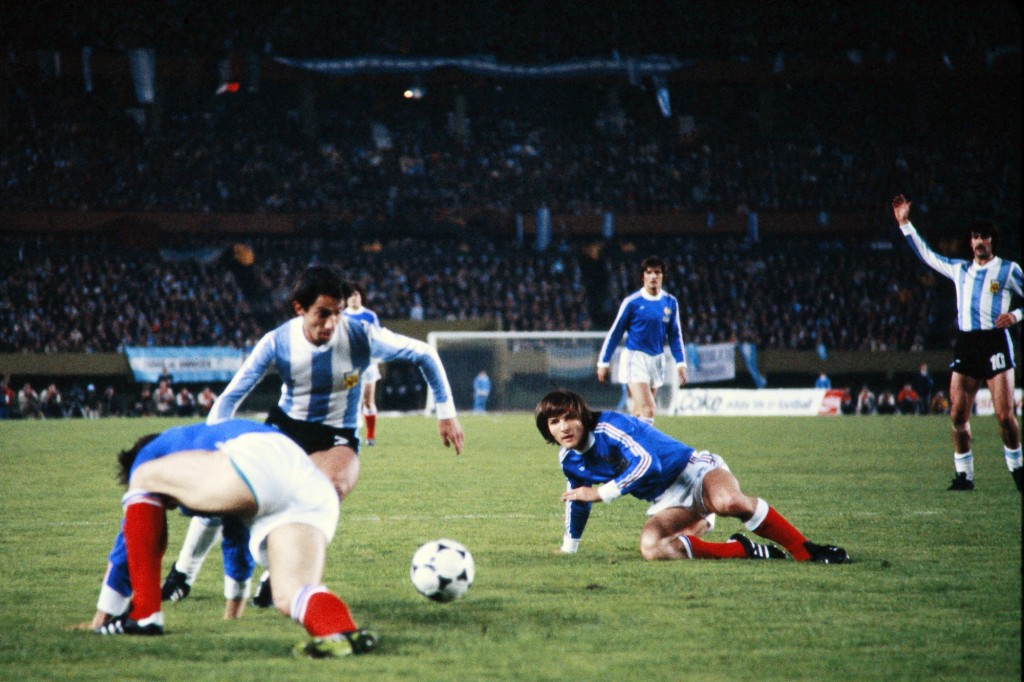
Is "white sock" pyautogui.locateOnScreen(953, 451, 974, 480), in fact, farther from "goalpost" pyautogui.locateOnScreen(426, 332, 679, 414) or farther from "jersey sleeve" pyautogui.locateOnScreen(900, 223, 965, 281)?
"goalpost" pyautogui.locateOnScreen(426, 332, 679, 414)

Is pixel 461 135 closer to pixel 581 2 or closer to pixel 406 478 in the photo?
pixel 581 2

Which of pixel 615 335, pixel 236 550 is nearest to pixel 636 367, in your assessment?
pixel 615 335

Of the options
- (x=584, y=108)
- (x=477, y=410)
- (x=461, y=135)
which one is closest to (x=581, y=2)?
(x=584, y=108)

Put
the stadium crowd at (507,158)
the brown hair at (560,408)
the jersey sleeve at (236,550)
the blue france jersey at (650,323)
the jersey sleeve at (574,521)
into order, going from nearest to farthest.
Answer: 1. the jersey sleeve at (236,550)
2. the brown hair at (560,408)
3. the jersey sleeve at (574,521)
4. the blue france jersey at (650,323)
5. the stadium crowd at (507,158)

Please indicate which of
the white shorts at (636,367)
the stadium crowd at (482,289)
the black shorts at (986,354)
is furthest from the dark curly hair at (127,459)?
the stadium crowd at (482,289)

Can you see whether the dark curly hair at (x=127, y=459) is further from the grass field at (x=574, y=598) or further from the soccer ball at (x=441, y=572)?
the soccer ball at (x=441, y=572)

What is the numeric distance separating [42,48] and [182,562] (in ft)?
136

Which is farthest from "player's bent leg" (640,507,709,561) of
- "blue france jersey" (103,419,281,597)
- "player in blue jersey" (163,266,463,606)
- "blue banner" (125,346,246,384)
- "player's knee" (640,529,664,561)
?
"blue banner" (125,346,246,384)

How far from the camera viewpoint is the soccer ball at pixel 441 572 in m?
5.21

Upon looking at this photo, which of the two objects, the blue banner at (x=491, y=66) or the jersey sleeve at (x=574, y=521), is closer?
the jersey sleeve at (x=574, y=521)

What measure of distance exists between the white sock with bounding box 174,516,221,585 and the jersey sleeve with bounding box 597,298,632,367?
24.4 ft

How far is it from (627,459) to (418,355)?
136cm

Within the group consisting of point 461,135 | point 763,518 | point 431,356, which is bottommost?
point 763,518

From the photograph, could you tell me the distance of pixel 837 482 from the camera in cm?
1154
